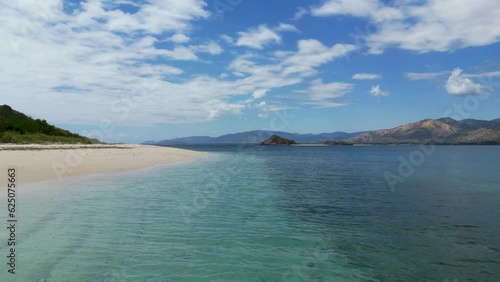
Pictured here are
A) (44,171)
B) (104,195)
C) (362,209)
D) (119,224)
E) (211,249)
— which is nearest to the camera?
(211,249)

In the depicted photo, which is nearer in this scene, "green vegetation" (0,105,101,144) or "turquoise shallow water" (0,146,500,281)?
"turquoise shallow water" (0,146,500,281)

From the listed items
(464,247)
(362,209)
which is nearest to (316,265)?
(464,247)

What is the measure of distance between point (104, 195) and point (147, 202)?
4029 millimetres

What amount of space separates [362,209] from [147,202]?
13317 mm

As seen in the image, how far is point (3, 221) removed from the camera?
49.5 ft

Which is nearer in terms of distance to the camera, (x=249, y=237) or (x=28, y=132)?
(x=249, y=237)

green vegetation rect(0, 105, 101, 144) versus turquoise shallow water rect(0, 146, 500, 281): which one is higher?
green vegetation rect(0, 105, 101, 144)

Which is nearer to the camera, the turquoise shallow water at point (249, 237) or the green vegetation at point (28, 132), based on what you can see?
the turquoise shallow water at point (249, 237)

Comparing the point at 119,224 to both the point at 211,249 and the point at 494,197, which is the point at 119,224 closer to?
the point at 211,249

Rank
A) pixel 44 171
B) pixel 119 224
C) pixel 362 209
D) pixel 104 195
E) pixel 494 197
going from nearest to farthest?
pixel 119 224 → pixel 362 209 → pixel 104 195 → pixel 494 197 → pixel 44 171

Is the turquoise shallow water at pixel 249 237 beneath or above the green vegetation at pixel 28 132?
beneath

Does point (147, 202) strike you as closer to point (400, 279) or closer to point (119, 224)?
point (119, 224)

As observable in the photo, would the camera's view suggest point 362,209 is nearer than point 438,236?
No

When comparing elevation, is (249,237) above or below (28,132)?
below
